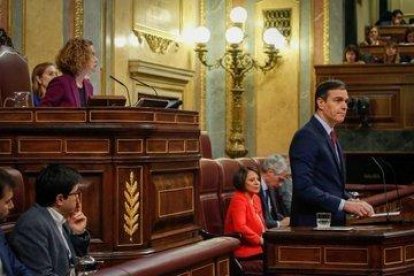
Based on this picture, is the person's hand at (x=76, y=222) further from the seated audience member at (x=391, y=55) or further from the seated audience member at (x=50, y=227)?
the seated audience member at (x=391, y=55)

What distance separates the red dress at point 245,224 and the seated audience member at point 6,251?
8.73 feet

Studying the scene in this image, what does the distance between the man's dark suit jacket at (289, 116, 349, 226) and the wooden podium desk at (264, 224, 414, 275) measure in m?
0.18

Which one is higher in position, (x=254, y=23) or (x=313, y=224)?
(x=254, y=23)

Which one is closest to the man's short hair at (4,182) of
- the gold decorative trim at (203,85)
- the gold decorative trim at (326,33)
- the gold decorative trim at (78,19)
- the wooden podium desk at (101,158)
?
the wooden podium desk at (101,158)

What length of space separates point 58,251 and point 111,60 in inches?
215

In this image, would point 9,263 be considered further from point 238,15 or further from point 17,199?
point 238,15

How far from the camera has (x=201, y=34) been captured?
1045cm

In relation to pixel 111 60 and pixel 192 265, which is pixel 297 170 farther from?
pixel 111 60

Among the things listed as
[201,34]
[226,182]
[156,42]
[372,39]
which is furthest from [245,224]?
[372,39]

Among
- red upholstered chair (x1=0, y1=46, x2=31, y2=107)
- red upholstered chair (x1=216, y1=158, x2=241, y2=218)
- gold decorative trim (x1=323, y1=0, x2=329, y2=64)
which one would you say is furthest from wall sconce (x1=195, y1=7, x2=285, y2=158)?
red upholstered chair (x1=0, y1=46, x2=31, y2=107)

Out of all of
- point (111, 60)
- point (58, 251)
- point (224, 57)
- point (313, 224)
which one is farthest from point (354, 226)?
point (224, 57)

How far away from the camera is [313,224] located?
15.5ft

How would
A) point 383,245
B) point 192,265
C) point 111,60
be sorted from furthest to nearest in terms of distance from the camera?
point 111,60 < point 383,245 < point 192,265

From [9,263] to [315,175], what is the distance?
1.88 metres
